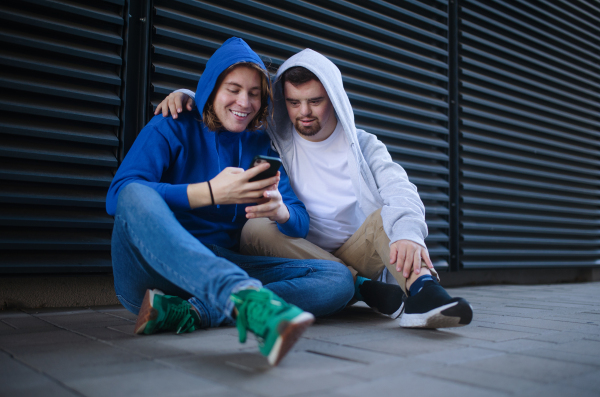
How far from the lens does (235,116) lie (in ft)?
6.91

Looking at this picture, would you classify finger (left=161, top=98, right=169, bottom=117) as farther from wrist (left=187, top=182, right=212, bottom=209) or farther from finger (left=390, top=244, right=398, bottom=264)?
finger (left=390, top=244, right=398, bottom=264)

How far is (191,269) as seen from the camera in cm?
132

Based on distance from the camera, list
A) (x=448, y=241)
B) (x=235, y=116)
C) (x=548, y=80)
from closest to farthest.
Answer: (x=235, y=116), (x=448, y=241), (x=548, y=80)

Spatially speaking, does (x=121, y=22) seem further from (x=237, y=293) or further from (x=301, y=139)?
(x=237, y=293)

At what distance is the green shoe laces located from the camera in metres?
1.22

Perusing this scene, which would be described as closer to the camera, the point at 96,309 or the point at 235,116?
the point at 235,116

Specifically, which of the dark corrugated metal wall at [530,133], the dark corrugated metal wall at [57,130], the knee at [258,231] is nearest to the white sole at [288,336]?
the knee at [258,231]

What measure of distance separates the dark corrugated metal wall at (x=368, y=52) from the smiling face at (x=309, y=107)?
610mm

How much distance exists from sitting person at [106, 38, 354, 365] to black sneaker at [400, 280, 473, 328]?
354 millimetres

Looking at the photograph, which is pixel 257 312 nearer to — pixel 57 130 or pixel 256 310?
pixel 256 310

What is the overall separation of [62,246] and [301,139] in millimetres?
1422

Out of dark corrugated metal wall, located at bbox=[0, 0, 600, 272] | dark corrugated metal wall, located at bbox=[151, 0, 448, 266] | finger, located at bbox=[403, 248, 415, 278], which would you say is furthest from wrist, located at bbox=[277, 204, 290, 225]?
dark corrugated metal wall, located at bbox=[151, 0, 448, 266]

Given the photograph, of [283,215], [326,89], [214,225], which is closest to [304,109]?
[326,89]

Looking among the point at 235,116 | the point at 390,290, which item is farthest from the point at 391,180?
the point at 235,116
